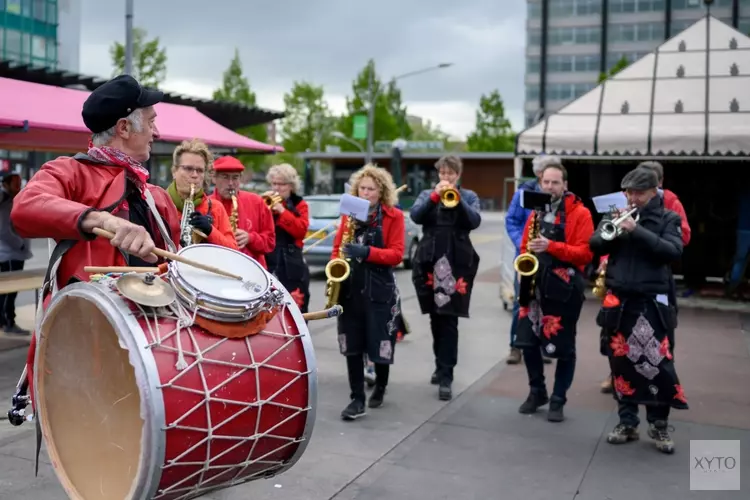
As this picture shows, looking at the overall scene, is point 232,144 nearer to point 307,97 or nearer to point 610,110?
point 610,110

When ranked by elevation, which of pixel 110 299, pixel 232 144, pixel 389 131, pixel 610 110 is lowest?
pixel 110 299

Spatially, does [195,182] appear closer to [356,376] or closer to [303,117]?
[356,376]

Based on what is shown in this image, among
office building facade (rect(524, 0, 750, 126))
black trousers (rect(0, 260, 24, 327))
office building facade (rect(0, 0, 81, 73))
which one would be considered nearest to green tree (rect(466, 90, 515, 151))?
office building facade (rect(524, 0, 750, 126))

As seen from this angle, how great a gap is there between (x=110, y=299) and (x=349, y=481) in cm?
228

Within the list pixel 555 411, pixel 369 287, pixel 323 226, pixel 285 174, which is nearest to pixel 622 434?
pixel 555 411

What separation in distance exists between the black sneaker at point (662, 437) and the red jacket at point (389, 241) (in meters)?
1.97

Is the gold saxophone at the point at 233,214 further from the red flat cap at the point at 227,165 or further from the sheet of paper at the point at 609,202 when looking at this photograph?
the sheet of paper at the point at 609,202

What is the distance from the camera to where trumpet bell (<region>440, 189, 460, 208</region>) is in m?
5.88

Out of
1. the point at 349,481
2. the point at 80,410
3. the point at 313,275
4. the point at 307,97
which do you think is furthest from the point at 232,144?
the point at 307,97

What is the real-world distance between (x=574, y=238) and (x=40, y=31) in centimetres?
3282

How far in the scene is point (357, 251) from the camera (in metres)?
5.34

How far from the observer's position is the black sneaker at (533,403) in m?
5.66

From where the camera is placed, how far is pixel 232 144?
10.5m

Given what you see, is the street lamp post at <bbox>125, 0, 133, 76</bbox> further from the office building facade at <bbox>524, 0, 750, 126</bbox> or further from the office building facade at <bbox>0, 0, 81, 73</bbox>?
the office building facade at <bbox>524, 0, 750, 126</bbox>
